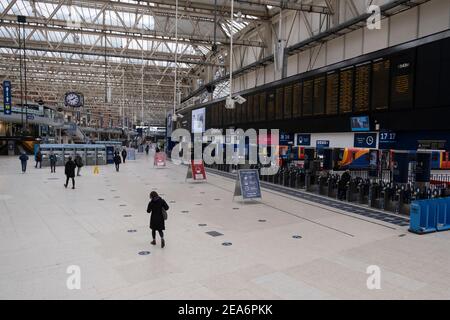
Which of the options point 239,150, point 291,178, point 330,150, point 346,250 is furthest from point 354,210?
point 239,150

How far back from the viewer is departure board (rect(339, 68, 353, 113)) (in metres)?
11.0

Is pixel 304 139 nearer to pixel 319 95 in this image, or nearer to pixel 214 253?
pixel 319 95

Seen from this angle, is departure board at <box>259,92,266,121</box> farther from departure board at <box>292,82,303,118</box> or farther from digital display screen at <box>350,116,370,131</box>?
digital display screen at <box>350,116,370,131</box>

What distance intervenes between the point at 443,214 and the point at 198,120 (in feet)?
70.4

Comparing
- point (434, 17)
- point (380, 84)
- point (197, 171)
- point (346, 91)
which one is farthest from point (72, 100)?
point (434, 17)

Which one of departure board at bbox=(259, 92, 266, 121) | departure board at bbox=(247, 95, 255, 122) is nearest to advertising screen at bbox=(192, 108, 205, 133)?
departure board at bbox=(247, 95, 255, 122)

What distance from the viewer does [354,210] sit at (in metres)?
10.3

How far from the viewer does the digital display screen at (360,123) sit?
33.7 feet

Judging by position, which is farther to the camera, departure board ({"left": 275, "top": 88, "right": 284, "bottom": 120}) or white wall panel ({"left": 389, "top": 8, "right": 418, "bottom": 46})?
departure board ({"left": 275, "top": 88, "right": 284, "bottom": 120})

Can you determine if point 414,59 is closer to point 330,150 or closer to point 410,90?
point 410,90

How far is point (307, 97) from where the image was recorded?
522 inches

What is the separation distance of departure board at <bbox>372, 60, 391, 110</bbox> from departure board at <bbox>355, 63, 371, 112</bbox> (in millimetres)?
229

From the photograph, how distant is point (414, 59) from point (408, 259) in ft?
17.5

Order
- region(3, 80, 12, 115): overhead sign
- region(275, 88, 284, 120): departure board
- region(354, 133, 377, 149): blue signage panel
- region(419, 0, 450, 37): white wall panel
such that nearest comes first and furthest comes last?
region(419, 0, 450, 37): white wall panel < region(354, 133, 377, 149): blue signage panel < region(275, 88, 284, 120): departure board < region(3, 80, 12, 115): overhead sign
